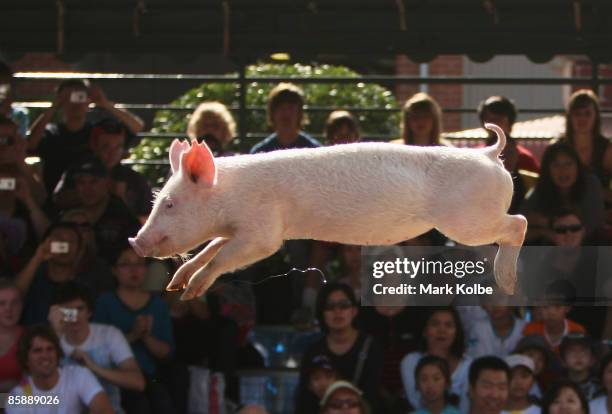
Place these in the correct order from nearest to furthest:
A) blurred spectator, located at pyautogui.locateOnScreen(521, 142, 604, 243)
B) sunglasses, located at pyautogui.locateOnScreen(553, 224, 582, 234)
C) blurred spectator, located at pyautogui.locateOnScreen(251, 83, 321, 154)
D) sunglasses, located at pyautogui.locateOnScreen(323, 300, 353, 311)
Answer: sunglasses, located at pyautogui.locateOnScreen(553, 224, 582, 234), blurred spectator, located at pyautogui.locateOnScreen(521, 142, 604, 243), blurred spectator, located at pyautogui.locateOnScreen(251, 83, 321, 154), sunglasses, located at pyautogui.locateOnScreen(323, 300, 353, 311)

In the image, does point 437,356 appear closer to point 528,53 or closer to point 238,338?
point 238,338

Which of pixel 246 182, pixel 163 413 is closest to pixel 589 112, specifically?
pixel 163 413

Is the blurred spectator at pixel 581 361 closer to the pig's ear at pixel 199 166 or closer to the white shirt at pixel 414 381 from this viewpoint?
the white shirt at pixel 414 381

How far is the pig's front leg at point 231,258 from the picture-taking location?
6.91 feet

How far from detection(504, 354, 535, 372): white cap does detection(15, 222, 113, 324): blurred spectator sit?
203 centimetres

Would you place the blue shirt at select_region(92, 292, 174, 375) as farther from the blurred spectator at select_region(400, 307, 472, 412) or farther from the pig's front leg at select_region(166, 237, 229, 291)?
the pig's front leg at select_region(166, 237, 229, 291)

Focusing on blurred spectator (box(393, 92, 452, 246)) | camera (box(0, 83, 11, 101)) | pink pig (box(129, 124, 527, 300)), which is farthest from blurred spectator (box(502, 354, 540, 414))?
pink pig (box(129, 124, 527, 300))

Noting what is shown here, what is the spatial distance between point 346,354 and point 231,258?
3.64 m

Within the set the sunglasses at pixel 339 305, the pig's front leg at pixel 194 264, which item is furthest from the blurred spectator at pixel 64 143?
the pig's front leg at pixel 194 264

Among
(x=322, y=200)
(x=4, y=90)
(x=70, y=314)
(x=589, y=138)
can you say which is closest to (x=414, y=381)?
(x=589, y=138)

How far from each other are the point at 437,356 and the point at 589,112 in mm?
1400

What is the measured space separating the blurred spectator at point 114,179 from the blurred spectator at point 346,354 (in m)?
0.98

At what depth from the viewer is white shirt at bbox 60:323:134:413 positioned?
5781mm

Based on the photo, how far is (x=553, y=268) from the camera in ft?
8.46
